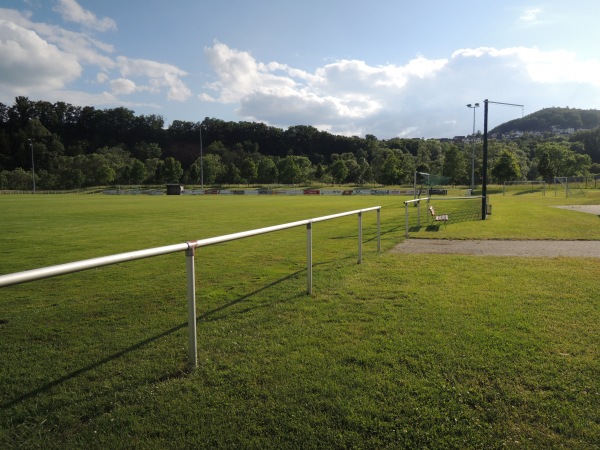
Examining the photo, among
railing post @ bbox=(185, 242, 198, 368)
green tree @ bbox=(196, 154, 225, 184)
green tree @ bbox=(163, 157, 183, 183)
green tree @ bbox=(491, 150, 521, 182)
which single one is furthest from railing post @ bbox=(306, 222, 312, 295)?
green tree @ bbox=(163, 157, 183, 183)

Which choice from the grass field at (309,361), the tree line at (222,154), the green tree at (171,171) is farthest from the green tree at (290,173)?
the grass field at (309,361)

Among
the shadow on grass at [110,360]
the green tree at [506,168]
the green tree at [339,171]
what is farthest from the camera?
the green tree at [339,171]

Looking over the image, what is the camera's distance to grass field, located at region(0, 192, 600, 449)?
2.80 m

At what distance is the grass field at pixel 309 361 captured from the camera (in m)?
2.80

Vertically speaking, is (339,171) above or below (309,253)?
above

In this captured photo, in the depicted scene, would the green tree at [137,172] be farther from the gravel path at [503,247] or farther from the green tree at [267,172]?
the gravel path at [503,247]

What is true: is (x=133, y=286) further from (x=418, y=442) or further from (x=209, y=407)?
(x=418, y=442)

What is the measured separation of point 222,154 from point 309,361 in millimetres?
137447

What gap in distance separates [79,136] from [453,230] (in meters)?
157

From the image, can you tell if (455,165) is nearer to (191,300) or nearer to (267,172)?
(267,172)

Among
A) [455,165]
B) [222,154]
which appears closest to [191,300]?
[455,165]

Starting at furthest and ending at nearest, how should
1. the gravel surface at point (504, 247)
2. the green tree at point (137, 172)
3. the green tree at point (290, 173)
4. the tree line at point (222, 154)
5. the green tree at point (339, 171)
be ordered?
the green tree at point (137, 172) < the green tree at point (339, 171) < the green tree at point (290, 173) < the tree line at point (222, 154) < the gravel surface at point (504, 247)

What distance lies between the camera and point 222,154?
13662 centimetres

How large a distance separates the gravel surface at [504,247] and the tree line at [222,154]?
43902 millimetres
